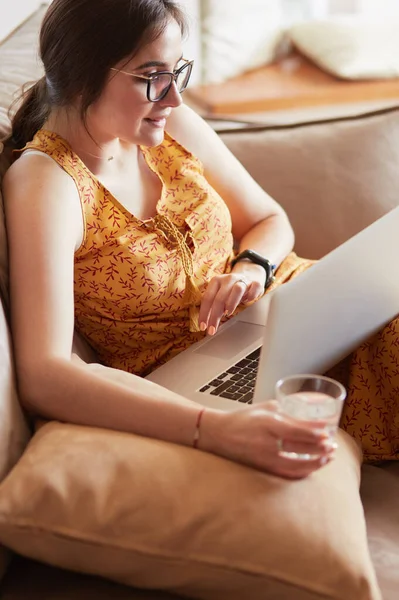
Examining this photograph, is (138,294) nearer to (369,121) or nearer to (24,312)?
(24,312)

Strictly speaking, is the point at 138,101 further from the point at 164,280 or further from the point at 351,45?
the point at 351,45

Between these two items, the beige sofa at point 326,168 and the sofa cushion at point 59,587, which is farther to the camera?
the beige sofa at point 326,168

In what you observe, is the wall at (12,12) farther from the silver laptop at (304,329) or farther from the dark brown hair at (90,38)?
the silver laptop at (304,329)

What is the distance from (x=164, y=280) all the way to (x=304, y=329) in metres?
0.43

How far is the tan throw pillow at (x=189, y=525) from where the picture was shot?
0.99 m

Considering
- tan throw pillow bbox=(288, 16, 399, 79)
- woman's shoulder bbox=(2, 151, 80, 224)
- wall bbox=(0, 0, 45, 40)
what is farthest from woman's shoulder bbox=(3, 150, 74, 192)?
tan throw pillow bbox=(288, 16, 399, 79)

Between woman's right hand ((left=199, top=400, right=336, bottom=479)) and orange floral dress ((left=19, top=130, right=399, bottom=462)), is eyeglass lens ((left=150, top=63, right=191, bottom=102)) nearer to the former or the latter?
orange floral dress ((left=19, top=130, right=399, bottom=462))

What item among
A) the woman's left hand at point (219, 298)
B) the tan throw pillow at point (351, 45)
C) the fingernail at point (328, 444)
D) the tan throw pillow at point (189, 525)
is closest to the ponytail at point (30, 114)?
the woman's left hand at point (219, 298)

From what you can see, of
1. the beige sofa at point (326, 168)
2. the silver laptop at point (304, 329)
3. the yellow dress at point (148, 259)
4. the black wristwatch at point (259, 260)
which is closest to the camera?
the silver laptop at point (304, 329)

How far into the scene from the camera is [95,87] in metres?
1.42

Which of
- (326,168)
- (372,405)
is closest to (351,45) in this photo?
(326,168)

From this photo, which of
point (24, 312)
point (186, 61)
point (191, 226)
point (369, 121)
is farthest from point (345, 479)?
point (369, 121)

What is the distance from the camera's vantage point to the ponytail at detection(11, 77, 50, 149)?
150 centimetres

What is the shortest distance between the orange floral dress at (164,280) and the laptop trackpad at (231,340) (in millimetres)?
49
